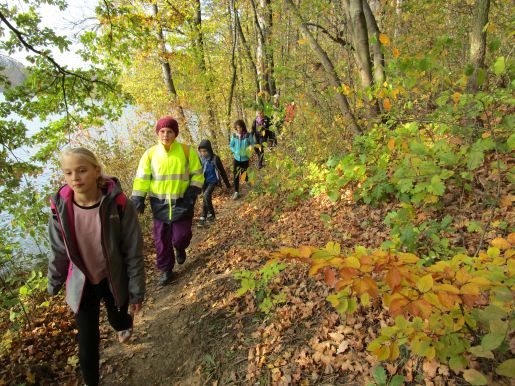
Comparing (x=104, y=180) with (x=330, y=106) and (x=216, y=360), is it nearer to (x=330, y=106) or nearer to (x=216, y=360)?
(x=216, y=360)

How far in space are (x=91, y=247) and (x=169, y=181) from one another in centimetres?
194

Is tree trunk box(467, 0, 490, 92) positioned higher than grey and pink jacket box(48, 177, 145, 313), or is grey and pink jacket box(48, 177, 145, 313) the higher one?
tree trunk box(467, 0, 490, 92)

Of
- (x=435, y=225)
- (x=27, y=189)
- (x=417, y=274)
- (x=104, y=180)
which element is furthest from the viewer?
(x=27, y=189)

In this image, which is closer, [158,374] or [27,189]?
[158,374]

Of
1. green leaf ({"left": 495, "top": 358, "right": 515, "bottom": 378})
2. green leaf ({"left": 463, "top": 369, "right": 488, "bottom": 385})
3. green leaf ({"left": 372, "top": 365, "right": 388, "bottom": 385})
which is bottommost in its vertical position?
green leaf ({"left": 372, "top": 365, "right": 388, "bottom": 385})

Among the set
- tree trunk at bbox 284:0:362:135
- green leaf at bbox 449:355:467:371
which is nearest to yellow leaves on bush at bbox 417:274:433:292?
green leaf at bbox 449:355:467:371

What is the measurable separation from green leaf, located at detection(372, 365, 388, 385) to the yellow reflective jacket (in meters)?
3.20

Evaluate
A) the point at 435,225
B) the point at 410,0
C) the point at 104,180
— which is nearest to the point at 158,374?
the point at 104,180

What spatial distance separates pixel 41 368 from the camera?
3.17 metres

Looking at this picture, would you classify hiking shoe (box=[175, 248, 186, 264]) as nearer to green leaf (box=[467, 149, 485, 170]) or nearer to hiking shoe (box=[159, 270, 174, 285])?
hiking shoe (box=[159, 270, 174, 285])

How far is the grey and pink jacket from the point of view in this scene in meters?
2.45

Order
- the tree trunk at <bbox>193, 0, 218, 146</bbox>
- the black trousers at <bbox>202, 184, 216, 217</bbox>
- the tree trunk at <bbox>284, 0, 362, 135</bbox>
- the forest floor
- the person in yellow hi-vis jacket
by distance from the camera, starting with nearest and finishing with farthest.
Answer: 1. the forest floor
2. the person in yellow hi-vis jacket
3. the tree trunk at <bbox>284, 0, 362, 135</bbox>
4. the black trousers at <bbox>202, 184, 216, 217</bbox>
5. the tree trunk at <bbox>193, 0, 218, 146</bbox>

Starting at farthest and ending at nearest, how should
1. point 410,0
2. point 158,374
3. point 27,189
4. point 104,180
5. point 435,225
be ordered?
1. point 410,0
2. point 27,189
3. point 158,374
4. point 435,225
5. point 104,180

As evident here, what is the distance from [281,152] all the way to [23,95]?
4.73m
